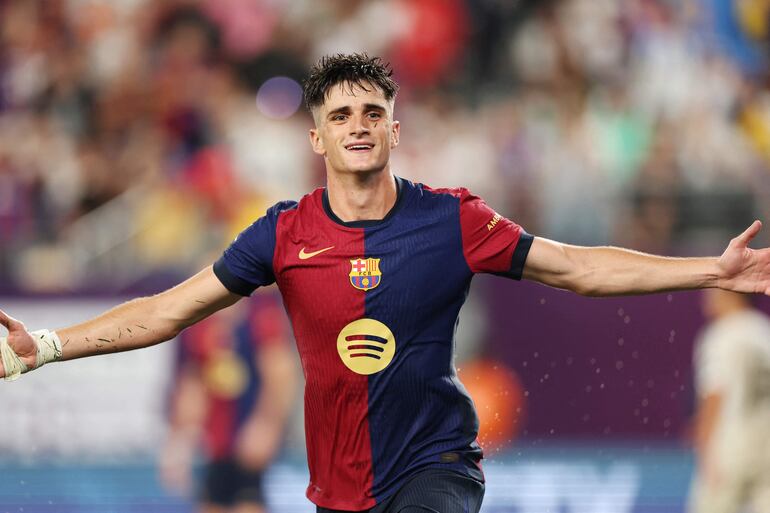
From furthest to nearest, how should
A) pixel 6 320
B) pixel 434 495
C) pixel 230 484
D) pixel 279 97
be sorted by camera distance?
pixel 279 97 < pixel 230 484 < pixel 6 320 < pixel 434 495

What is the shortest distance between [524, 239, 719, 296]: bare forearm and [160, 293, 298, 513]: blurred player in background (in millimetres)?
5159

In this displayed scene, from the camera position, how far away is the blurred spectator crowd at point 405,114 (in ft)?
38.8

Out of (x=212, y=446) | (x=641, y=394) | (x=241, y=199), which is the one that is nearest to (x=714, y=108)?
(x=641, y=394)

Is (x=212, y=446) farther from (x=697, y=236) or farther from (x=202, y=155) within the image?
(x=697, y=236)

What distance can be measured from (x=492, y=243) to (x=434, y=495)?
3.31ft

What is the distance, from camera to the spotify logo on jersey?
4.89 m

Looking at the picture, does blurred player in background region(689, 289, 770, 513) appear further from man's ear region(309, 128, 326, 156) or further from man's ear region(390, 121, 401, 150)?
man's ear region(309, 128, 326, 156)

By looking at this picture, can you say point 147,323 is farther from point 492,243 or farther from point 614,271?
point 614,271

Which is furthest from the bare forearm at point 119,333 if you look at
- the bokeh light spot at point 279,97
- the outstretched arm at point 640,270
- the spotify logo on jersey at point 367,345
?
the bokeh light spot at point 279,97

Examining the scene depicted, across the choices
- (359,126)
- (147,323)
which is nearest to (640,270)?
(359,126)

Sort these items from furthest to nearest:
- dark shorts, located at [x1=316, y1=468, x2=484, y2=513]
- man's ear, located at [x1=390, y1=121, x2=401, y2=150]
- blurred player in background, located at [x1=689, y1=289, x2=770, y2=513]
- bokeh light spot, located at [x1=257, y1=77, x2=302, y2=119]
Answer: bokeh light spot, located at [x1=257, y1=77, x2=302, y2=119]
blurred player in background, located at [x1=689, y1=289, x2=770, y2=513]
man's ear, located at [x1=390, y1=121, x2=401, y2=150]
dark shorts, located at [x1=316, y1=468, x2=484, y2=513]

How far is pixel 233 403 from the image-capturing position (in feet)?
33.0

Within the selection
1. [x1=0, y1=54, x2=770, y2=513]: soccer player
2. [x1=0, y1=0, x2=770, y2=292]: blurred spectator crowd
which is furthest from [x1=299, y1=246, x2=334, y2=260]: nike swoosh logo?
[x1=0, y1=0, x2=770, y2=292]: blurred spectator crowd

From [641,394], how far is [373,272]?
234 inches
